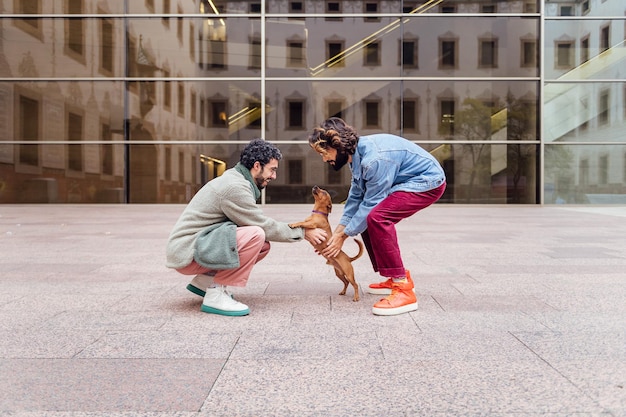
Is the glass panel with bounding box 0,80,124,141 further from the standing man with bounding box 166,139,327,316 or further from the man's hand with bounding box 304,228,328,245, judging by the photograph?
the man's hand with bounding box 304,228,328,245

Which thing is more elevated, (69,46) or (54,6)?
(54,6)

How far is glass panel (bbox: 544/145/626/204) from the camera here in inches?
738

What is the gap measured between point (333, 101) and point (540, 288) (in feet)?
46.1

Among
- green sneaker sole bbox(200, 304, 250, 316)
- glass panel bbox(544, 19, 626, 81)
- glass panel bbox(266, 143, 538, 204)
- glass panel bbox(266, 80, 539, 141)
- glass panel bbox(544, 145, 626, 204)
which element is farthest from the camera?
glass panel bbox(544, 19, 626, 81)

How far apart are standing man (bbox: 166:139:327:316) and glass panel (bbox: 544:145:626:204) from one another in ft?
53.3

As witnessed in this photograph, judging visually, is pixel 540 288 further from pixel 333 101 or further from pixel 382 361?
pixel 333 101

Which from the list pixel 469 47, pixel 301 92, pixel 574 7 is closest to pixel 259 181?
pixel 301 92

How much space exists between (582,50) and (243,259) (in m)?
18.3

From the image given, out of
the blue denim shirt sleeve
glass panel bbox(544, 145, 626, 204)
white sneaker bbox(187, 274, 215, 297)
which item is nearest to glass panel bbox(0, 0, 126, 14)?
glass panel bbox(544, 145, 626, 204)

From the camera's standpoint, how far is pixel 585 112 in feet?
62.1

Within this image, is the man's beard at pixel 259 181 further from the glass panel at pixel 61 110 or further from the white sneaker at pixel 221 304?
the glass panel at pixel 61 110

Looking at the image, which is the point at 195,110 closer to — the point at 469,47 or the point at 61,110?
the point at 61,110

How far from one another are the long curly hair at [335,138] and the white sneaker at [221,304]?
4.35 feet

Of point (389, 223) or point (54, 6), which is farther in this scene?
point (54, 6)
